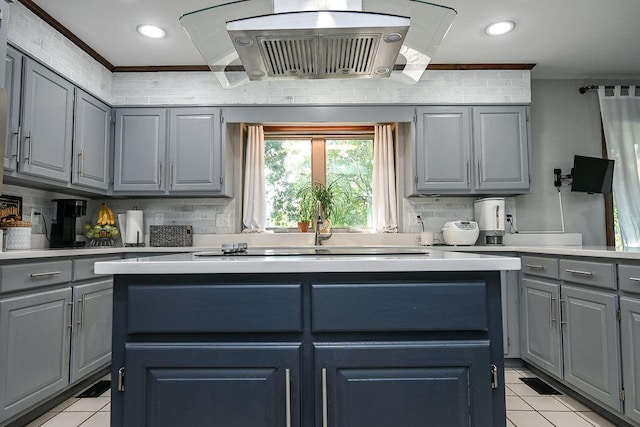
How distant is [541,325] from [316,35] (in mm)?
2467

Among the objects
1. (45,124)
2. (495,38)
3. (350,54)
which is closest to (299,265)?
(350,54)

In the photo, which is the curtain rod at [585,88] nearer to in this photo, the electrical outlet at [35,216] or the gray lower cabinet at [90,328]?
the gray lower cabinet at [90,328]

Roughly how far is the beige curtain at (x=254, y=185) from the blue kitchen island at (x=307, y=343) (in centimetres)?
271

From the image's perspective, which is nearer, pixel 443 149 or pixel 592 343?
pixel 592 343

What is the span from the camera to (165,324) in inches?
48.4

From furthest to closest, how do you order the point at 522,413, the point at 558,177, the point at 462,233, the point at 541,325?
1. the point at 558,177
2. the point at 462,233
3. the point at 541,325
4. the point at 522,413

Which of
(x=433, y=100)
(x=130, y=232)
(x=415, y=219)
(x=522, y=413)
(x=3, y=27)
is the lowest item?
(x=522, y=413)

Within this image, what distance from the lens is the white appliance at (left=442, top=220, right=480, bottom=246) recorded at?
342 cm

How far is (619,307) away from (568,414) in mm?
721

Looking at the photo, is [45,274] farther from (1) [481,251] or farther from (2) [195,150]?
(1) [481,251]

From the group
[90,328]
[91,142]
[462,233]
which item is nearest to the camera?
[90,328]

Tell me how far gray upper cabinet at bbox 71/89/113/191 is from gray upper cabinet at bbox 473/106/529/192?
3.20m

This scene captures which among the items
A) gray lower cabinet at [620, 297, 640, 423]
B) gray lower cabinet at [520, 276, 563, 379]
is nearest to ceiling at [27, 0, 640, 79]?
gray lower cabinet at [520, 276, 563, 379]

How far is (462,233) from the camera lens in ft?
11.2
